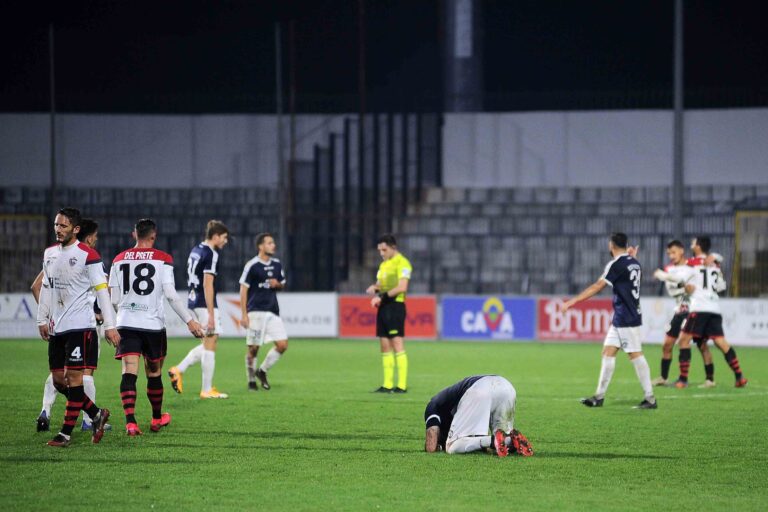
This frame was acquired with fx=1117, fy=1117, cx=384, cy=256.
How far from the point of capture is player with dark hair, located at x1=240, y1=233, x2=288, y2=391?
50.4 ft

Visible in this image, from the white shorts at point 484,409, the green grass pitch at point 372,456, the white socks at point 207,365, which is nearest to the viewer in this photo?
the green grass pitch at point 372,456

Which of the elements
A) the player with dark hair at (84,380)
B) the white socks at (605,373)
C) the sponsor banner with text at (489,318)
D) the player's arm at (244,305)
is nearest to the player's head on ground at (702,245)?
the white socks at (605,373)

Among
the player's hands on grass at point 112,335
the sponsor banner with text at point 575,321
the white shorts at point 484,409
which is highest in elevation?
the player's hands on grass at point 112,335

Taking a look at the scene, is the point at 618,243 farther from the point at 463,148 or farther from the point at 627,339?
the point at 463,148

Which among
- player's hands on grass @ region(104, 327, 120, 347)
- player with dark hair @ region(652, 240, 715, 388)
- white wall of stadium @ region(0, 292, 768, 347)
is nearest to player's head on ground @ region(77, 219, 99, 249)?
player's hands on grass @ region(104, 327, 120, 347)

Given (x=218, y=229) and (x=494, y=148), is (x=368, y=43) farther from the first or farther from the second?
(x=218, y=229)

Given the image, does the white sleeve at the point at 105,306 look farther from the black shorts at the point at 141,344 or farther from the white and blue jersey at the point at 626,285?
the white and blue jersey at the point at 626,285

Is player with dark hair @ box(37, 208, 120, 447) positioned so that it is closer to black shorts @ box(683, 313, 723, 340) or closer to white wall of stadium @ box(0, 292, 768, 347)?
black shorts @ box(683, 313, 723, 340)

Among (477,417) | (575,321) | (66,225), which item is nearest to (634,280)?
(477,417)

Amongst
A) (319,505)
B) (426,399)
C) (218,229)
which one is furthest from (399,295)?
(319,505)

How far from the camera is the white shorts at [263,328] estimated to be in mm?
15414

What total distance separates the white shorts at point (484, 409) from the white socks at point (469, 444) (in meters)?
0.05

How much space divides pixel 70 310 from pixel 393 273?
244 inches

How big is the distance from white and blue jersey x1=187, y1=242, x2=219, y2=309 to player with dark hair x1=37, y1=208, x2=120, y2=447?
12.0 feet
